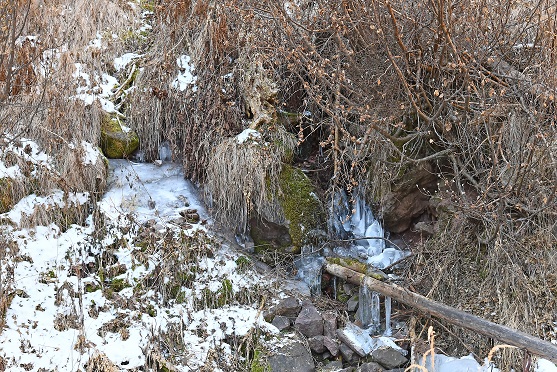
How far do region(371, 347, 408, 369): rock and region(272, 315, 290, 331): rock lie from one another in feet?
2.58

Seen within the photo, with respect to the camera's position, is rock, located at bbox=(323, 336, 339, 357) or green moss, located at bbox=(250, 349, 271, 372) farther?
rock, located at bbox=(323, 336, 339, 357)

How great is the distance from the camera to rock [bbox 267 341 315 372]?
4.81m

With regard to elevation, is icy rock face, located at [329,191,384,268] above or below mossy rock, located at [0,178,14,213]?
below

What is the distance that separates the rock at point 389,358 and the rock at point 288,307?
81 cm

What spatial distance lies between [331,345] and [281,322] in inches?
18.4

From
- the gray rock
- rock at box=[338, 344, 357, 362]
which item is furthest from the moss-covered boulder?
rock at box=[338, 344, 357, 362]

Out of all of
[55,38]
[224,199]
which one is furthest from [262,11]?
[55,38]

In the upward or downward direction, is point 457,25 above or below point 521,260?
above

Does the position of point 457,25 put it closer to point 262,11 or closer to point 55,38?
point 262,11

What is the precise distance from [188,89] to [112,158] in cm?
113

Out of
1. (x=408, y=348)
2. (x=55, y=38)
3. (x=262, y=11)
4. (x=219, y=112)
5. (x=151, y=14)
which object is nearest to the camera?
(x=408, y=348)

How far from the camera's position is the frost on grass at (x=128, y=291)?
468 cm

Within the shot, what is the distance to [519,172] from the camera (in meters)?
4.84

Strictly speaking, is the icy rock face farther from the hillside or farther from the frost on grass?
the frost on grass
